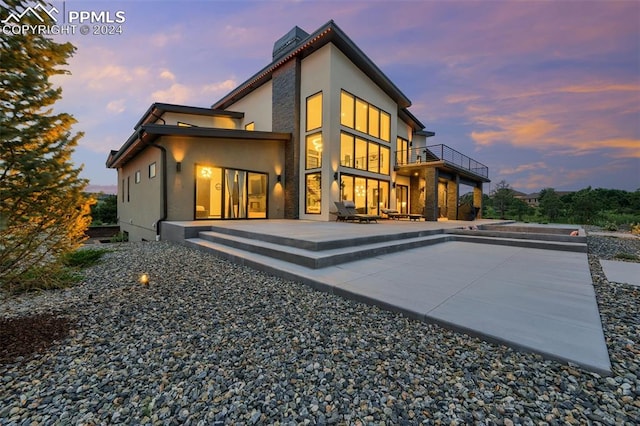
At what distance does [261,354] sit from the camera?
6.68 ft

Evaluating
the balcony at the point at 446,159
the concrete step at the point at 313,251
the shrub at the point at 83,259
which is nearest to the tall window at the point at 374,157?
the balcony at the point at 446,159

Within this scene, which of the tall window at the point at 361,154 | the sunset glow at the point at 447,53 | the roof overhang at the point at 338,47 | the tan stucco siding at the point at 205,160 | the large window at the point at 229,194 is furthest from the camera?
the tall window at the point at 361,154

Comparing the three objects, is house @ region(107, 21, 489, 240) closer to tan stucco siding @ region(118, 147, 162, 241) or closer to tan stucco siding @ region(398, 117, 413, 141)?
tan stucco siding @ region(118, 147, 162, 241)

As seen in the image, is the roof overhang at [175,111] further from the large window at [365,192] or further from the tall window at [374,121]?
the large window at [365,192]

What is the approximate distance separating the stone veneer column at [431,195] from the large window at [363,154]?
2.46 m

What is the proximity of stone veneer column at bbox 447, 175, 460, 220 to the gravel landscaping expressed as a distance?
1310 centimetres

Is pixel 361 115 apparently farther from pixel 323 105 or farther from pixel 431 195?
pixel 431 195

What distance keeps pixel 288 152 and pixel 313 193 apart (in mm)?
2451

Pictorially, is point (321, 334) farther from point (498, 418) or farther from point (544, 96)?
point (544, 96)

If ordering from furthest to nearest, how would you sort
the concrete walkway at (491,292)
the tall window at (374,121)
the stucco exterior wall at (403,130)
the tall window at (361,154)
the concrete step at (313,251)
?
1. the stucco exterior wall at (403,130)
2. the tall window at (374,121)
3. the tall window at (361,154)
4. the concrete step at (313,251)
5. the concrete walkway at (491,292)

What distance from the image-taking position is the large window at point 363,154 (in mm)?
12281

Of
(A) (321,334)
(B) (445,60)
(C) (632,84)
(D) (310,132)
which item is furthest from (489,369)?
(B) (445,60)

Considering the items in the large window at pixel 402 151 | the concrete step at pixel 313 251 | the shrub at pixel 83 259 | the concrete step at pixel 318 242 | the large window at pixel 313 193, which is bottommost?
the shrub at pixel 83 259

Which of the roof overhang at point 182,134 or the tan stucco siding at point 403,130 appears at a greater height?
the tan stucco siding at point 403,130
